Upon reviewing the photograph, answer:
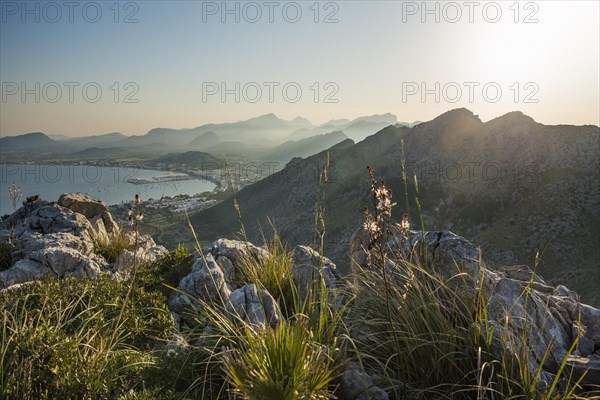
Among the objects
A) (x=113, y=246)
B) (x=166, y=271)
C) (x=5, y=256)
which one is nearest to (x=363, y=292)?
(x=166, y=271)

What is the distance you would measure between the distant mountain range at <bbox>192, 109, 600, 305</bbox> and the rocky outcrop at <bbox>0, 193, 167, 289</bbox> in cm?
5624

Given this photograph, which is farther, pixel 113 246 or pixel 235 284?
pixel 113 246

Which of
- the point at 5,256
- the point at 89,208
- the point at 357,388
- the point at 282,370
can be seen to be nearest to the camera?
the point at 282,370

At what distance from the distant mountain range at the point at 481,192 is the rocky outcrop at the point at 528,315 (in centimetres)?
5626

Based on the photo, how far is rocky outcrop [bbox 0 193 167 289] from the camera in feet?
35.1

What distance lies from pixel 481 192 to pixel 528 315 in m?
100

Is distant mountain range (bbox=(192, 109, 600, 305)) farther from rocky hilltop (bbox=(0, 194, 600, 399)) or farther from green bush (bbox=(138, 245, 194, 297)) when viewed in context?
green bush (bbox=(138, 245, 194, 297))

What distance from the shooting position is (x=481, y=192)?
96.8 m

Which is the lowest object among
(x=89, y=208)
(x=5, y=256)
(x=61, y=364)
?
(x=5, y=256)

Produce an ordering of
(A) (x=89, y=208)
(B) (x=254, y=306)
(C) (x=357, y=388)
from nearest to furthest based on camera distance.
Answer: (C) (x=357, y=388) → (B) (x=254, y=306) → (A) (x=89, y=208)

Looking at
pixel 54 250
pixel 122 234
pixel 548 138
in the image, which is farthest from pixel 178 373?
pixel 548 138

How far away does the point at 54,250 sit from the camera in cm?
1127

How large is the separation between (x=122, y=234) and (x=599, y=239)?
86015 mm

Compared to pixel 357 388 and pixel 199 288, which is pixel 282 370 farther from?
pixel 199 288
